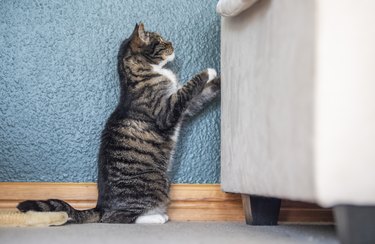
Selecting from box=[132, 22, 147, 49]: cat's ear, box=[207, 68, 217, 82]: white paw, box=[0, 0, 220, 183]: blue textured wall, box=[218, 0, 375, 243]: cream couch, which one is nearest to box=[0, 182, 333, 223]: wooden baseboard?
box=[0, 0, 220, 183]: blue textured wall

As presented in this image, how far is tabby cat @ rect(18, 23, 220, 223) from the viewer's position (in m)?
1.64

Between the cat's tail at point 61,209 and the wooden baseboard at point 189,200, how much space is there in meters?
0.15

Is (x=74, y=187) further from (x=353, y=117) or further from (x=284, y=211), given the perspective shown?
(x=353, y=117)

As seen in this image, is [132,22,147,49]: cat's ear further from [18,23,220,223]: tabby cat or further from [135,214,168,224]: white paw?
[135,214,168,224]: white paw

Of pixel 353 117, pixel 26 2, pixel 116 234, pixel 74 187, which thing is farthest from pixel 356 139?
pixel 26 2

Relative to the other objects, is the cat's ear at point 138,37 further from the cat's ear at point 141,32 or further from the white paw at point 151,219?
the white paw at point 151,219

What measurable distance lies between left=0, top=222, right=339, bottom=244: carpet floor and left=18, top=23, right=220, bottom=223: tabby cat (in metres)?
0.10

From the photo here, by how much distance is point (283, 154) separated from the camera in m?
1.04

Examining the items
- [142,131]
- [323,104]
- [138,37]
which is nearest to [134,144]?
[142,131]

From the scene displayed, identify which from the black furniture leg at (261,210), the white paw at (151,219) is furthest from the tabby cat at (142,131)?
the black furniture leg at (261,210)

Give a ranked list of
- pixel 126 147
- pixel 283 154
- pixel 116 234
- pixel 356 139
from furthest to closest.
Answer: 1. pixel 126 147
2. pixel 116 234
3. pixel 283 154
4. pixel 356 139

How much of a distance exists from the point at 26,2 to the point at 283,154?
3.81 ft

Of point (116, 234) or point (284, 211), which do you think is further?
point (284, 211)

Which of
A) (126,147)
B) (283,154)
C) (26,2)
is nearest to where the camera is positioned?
(283,154)
